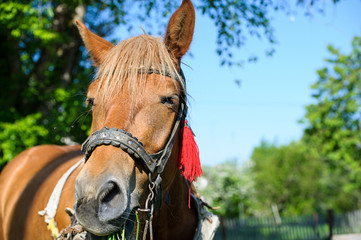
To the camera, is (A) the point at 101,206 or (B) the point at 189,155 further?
(B) the point at 189,155

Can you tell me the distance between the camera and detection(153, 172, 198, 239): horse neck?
2.37m

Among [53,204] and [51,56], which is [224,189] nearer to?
A: [51,56]

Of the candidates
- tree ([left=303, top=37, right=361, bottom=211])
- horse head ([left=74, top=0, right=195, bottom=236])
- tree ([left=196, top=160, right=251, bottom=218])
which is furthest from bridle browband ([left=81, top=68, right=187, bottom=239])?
tree ([left=303, top=37, right=361, bottom=211])

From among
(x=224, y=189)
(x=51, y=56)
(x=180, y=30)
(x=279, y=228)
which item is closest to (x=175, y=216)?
(x=180, y=30)

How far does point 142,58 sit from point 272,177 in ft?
159

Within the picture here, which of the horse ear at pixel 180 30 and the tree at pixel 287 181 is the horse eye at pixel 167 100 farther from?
the tree at pixel 287 181

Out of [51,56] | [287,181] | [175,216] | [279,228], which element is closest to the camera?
[175,216]

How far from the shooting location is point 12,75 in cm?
707

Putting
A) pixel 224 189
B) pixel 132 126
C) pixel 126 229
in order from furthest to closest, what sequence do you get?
pixel 224 189 < pixel 132 126 < pixel 126 229

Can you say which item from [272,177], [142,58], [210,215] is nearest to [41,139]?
[210,215]

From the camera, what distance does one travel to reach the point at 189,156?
7.24ft

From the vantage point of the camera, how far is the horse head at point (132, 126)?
1.59 metres

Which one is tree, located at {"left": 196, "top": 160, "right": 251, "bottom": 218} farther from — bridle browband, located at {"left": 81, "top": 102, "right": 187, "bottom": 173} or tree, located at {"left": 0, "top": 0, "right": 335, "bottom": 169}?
bridle browband, located at {"left": 81, "top": 102, "right": 187, "bottom": 173}

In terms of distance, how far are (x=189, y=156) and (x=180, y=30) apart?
2.90 ft
